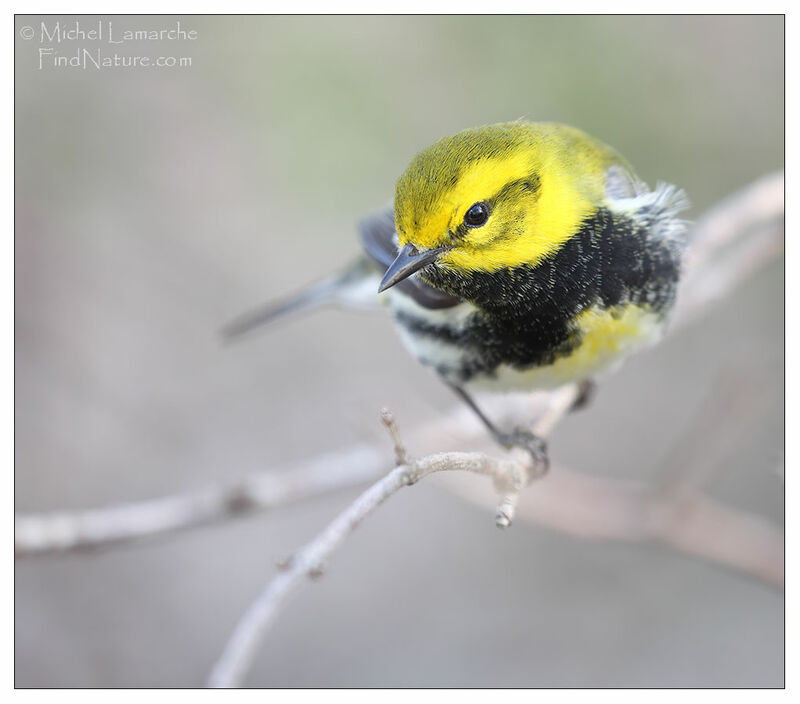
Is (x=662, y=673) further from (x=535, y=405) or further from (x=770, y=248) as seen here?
(x=770, y=248)

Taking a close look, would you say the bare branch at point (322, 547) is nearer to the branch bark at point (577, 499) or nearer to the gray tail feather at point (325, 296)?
the branch bark at point (577, 499)

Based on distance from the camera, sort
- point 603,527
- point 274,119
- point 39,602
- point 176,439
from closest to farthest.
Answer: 1. point 603,527
2. point 39,602
3. point 176,439
4. point 274,119

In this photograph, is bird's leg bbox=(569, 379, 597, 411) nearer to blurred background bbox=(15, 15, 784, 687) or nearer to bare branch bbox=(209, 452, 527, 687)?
blurred background bbox=(15, 15, 784, 687)

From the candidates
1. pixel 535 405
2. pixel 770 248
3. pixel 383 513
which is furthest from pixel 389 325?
pixel 770 248

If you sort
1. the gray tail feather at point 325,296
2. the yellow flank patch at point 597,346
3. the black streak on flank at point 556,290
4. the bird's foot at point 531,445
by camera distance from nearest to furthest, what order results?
1. the black streak on flank at point 556,290
2. the yellow flank patch at point 597,346
3. the bird's foot at point 531,445
4. the gray tail feather at point 325,296

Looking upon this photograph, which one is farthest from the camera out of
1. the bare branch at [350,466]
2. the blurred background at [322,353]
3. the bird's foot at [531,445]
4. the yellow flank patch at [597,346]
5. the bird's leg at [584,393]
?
the blurred background at [322,353]

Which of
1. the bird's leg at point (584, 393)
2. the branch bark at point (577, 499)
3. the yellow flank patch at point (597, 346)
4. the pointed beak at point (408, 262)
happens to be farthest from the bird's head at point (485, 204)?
the bird's leg at point (584, 393)
